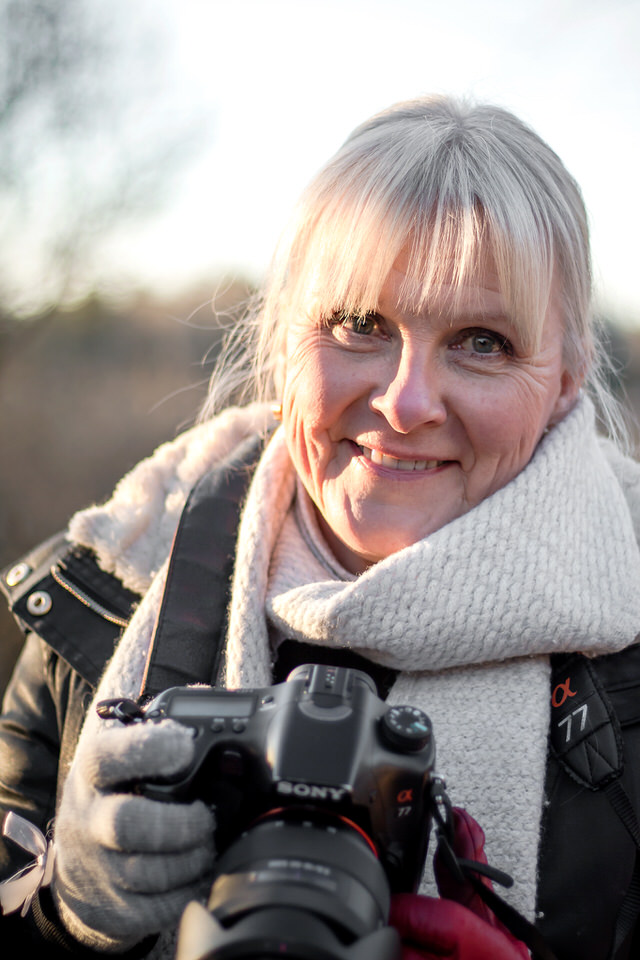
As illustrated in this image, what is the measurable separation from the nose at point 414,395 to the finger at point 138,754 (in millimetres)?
548

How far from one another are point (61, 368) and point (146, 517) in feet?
7.39

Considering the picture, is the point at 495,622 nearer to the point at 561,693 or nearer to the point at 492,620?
the point at 492,620

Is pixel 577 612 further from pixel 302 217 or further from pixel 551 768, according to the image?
pixel 302 217

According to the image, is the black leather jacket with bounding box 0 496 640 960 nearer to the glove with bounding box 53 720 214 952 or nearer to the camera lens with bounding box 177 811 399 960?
the glove with bounding box 53 720 214 952

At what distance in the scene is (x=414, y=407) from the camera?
1134 millimetres

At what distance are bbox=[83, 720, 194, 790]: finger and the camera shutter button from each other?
21 cm

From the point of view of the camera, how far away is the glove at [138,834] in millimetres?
796

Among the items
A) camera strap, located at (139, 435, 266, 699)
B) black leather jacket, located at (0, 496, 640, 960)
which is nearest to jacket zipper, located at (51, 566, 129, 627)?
black leather jacket, located at (0, 496, 640, 960)

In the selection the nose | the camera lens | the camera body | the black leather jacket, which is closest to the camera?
the camera lens

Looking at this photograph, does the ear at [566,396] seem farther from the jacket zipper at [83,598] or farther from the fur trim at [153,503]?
the jacket zipper at [83,598]

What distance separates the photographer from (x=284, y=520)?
147 cm

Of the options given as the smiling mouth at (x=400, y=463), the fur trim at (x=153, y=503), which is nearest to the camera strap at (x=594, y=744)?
the smiling mouth at (x=400, y=463)

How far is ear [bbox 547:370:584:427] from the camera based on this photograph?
1.33 meters

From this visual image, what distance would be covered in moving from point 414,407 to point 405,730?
19.6 inches
